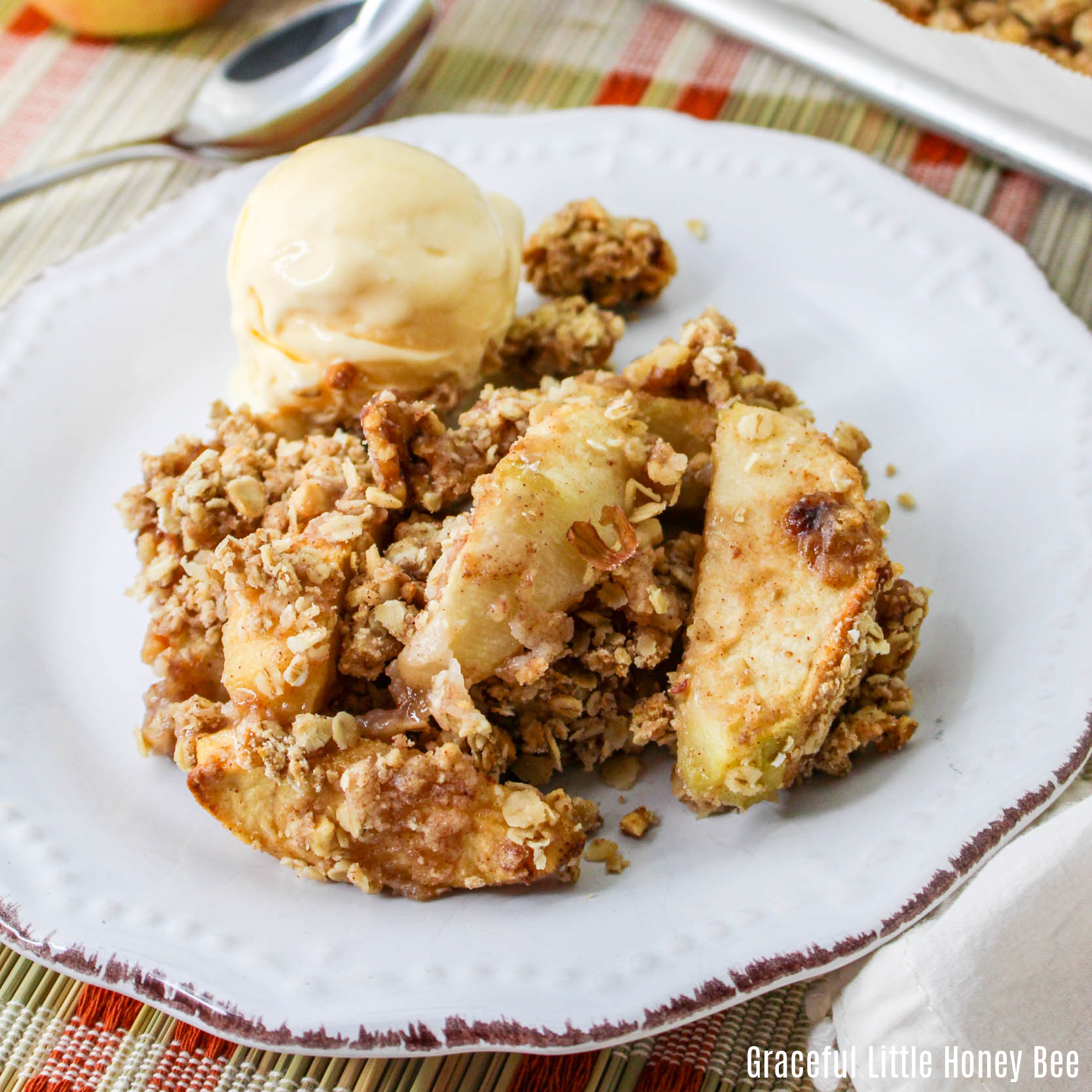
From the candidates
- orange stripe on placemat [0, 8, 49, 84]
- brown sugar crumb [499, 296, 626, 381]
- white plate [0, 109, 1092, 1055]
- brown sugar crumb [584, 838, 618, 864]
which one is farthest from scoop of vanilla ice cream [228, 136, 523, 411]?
orange stripe on placemat [0, 8, 49, 84]

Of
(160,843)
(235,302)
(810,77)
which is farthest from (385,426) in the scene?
(810,77)

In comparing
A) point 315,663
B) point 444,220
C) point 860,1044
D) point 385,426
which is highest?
point 444,220

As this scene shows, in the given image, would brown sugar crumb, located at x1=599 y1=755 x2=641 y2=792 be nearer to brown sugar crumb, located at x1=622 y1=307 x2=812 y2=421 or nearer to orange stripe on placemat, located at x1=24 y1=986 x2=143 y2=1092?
brown sugar crumb, located at x1=622 y1=307 x2=812 y2=421

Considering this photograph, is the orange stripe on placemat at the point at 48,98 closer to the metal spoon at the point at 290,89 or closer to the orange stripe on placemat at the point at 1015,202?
the metal spoon at the point at 290,89

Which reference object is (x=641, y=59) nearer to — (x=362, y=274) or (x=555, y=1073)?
(x=362, y=274)

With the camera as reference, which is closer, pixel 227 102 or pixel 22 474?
pixel 22 474

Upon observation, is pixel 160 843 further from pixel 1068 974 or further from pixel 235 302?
pixel 1068 974

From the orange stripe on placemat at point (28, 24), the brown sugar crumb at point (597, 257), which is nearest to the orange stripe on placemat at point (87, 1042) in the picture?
the brown sugar crumb at point (597, 257)
